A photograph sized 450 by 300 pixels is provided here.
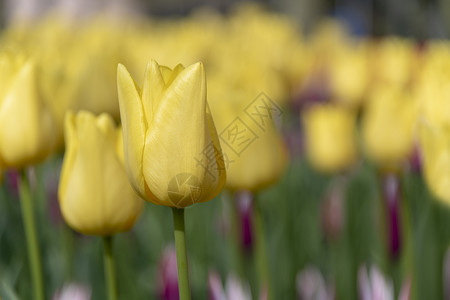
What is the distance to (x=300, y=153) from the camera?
92.9 inches

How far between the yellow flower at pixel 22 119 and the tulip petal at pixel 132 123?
0.87ft

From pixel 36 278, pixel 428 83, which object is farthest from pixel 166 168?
pixel 428 83

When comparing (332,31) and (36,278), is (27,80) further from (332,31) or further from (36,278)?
(332,31)

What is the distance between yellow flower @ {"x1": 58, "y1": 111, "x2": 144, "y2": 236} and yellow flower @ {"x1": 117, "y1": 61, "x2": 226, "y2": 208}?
0.44ft

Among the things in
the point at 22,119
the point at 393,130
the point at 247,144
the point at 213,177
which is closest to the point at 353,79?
the point at 393,130

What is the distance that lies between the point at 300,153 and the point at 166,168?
73.3 inches

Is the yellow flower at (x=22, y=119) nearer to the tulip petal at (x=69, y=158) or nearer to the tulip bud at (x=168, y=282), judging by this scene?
the tulip petal at (x=69, y=158)

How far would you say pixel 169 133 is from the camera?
522 mm

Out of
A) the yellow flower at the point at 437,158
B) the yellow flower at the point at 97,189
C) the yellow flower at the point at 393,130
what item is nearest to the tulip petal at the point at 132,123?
the yellow flower at the point at 97,189

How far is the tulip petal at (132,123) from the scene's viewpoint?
53 cm

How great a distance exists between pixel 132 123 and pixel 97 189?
164 mm

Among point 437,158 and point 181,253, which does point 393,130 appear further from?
point 181,253

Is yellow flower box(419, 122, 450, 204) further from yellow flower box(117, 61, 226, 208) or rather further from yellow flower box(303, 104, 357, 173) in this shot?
yellow flower box(303, 104, 357, 173)

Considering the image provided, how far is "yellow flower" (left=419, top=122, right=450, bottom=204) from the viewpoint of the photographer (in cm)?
77
